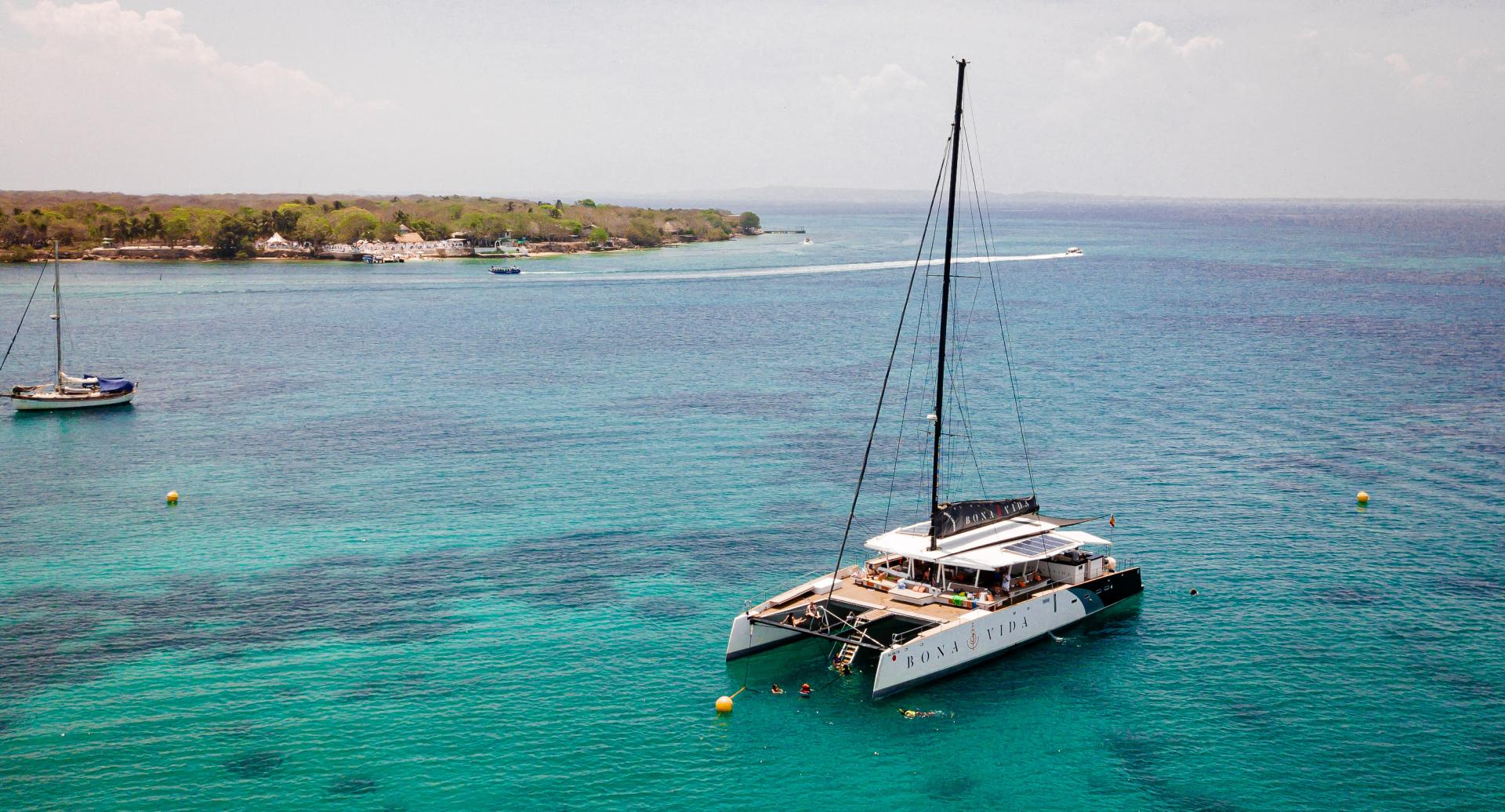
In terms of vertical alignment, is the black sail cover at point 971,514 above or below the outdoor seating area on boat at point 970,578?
above

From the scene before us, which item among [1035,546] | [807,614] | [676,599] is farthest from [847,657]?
[1035,546]

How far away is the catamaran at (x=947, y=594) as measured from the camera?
50062 millimetres

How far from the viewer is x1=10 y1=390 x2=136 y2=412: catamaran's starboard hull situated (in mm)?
107875

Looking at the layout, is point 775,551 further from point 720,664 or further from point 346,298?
point 346,298

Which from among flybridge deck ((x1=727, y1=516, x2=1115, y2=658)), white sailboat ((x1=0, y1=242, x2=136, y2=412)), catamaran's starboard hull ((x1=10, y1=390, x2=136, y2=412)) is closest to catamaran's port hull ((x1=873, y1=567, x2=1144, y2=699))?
flybridge deck ((x1=727, y1=516, x2=1115, y2=658))

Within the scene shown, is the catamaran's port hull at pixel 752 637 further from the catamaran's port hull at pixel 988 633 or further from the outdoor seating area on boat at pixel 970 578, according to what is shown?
the outdoor seating area on boat at pixel 970 578

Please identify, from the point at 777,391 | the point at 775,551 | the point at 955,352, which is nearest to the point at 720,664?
the point at 775,551

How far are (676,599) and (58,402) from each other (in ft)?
258

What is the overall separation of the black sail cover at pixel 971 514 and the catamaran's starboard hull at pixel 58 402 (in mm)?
85844

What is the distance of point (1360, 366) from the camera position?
412 ft

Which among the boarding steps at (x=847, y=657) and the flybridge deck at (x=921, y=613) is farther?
the boarding steps at (x=847, y=657)

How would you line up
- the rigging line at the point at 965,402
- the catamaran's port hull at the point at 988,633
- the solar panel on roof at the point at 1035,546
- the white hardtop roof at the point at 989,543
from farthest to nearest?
the rigging line at the point at 965,402
the solar panel on roof at the point at 1035,546
the white hardtop roof at the point at 989,543
the catamaran's port hull at the point at 988,633

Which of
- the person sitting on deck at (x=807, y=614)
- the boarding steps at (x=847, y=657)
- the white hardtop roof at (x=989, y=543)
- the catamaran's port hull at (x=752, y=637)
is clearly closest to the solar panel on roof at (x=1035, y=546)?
the white hardtop roof at (x=989, y=543)

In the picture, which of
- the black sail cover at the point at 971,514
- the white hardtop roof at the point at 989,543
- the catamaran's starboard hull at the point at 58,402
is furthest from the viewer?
the catamaran's starboard hull at the point at 58,402
